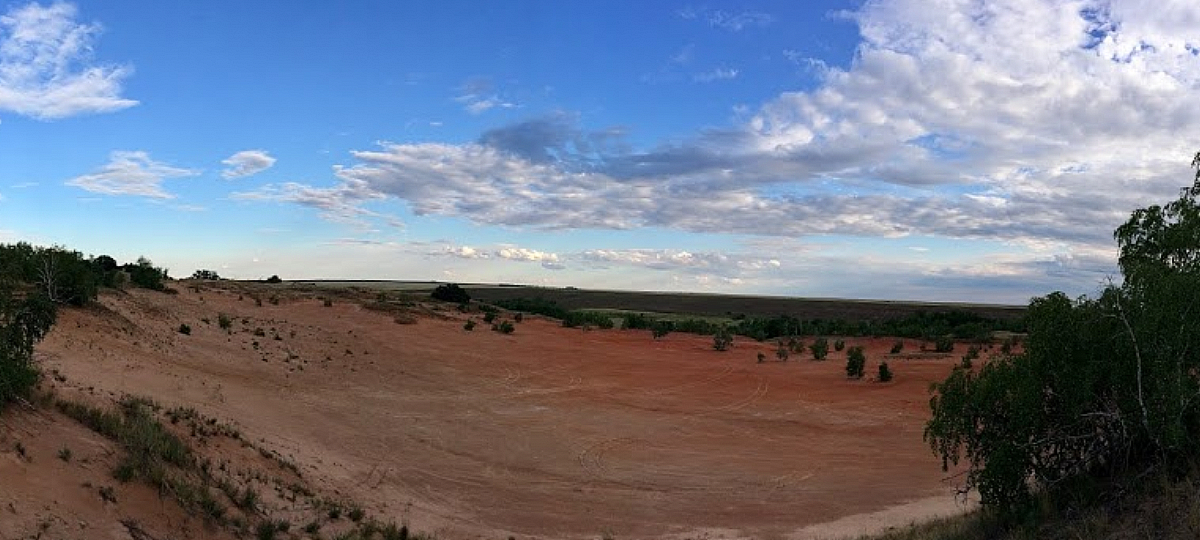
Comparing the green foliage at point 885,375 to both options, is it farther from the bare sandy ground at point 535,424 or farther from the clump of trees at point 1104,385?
the clump of trees at point 1104,385

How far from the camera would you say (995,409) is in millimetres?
9453

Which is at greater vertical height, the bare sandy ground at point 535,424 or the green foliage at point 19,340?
the green foliage at point 19,340

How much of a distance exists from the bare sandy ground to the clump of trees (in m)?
5.41

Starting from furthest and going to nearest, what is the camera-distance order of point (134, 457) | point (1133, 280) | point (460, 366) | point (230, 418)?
point (460, 366)
point (230, 418)
point (134, 457)
point (1133, 280)

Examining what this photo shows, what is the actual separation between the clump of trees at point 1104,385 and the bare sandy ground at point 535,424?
5.41m

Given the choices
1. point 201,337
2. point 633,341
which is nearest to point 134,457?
point 201,337

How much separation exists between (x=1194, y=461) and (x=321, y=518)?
1159cm

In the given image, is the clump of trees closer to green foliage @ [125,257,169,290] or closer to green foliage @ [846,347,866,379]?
green foliage @ [846,347,866,379]

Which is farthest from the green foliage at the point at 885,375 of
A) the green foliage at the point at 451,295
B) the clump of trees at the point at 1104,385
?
the green foliage at the point at 451,295

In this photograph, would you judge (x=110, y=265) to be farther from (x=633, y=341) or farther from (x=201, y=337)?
(x=633, y=341)

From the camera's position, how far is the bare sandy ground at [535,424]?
50.2 ft

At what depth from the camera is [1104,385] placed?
Result: 28.6 feet

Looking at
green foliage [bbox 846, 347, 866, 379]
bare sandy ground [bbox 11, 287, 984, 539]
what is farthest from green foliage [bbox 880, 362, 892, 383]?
Answer: green foliage [bbox 846, 347, 866, 379]

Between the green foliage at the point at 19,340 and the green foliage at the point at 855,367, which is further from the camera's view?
the green foliage at the point at 855,367
